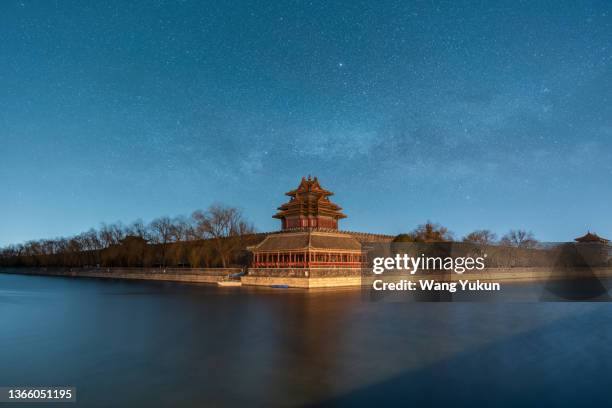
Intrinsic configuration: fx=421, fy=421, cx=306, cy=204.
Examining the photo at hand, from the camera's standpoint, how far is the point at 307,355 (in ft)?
57.6

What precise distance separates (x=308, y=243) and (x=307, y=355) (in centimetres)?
3685

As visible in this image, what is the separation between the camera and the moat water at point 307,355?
13180 millimetres

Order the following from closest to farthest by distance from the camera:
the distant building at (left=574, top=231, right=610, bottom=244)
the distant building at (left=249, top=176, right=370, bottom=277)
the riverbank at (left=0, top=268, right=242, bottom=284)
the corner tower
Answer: the distant building at (left=249, top=176, right=370, bottom=277) → the riverbank at (left=0, top=268, right=242, bottom=284) → the corner tower → the distant building at (left=574, top=231, right=610, bottom=244)

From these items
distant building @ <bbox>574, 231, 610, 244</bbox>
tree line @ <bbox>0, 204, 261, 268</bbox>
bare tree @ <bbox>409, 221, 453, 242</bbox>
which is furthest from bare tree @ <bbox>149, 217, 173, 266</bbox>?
distant building @ <bbox>574, 231, 610, 244</bbox>

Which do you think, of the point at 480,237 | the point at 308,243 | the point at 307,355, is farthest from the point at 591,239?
the point at 307,355

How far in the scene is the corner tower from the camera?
67625 mm

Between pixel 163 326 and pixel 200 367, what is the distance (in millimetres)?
9761

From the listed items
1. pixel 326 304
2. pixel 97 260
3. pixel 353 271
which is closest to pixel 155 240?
pixel 97 260

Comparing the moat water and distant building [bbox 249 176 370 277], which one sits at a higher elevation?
distant building [bbox 249 176 370 277]

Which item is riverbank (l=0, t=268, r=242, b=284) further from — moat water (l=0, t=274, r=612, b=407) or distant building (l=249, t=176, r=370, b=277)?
moat water (l=0, t=274, r=612, b=407)

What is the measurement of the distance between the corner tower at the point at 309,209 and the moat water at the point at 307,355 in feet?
116

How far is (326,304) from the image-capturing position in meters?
33.9

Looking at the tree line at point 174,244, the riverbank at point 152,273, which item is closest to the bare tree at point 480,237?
the tree line at point 174,244

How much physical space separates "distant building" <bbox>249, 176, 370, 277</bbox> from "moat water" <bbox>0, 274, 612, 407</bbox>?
2135 centimetres
